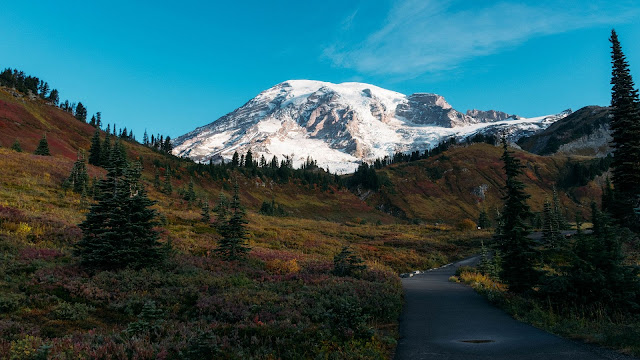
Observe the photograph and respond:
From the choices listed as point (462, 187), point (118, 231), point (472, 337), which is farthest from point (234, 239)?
point (462, 187)

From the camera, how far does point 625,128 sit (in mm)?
24969

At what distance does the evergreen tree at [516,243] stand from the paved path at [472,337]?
3.00m

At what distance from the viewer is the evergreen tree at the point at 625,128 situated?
24578 millimetres

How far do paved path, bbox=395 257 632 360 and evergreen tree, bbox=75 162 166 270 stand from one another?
1206 centimetres

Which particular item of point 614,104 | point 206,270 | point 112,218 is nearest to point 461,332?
point 206,270

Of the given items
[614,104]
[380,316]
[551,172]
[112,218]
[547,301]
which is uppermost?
[551,172]

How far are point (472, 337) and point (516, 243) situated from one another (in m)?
9.75

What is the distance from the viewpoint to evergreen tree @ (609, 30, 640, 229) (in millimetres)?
24578

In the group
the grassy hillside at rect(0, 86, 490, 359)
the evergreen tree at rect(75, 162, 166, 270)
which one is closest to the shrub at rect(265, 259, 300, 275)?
the grassy hillside at rect(0, 86, 490, 359)

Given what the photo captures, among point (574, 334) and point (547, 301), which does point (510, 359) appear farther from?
point (547, 301)

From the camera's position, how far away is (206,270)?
17094 millimetres

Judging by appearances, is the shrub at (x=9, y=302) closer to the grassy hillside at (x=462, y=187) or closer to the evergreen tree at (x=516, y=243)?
the evergreen tree at (x=516, y=243)

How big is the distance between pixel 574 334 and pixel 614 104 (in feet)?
82.2

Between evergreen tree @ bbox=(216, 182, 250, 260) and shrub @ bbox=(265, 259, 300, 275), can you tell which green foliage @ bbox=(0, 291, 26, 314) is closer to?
shrub @ bbox=(265, 259, 300, 275)
